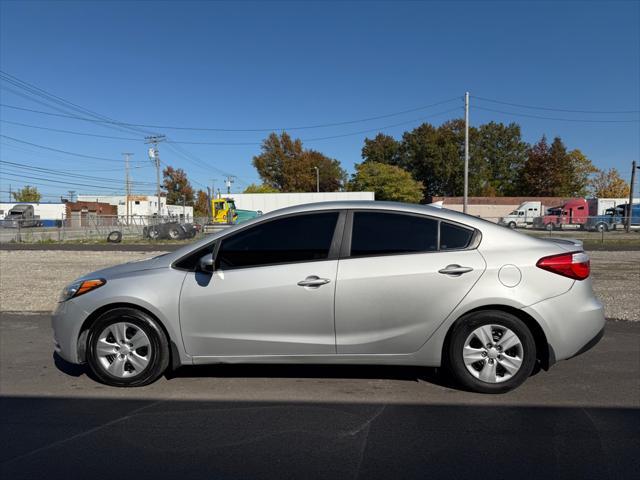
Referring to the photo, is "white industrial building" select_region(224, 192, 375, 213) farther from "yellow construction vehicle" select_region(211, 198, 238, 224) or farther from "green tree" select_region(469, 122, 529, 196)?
"green tree" select_region(469, 122, 529, 196)

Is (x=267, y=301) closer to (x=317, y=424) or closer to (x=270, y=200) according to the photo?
(x=317, y=424)

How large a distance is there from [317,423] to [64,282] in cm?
920

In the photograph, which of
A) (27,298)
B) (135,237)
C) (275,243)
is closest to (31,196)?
(135,237)

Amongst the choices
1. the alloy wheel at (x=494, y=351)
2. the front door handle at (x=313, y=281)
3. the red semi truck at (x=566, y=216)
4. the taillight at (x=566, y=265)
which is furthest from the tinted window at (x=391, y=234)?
the red semi truck at (x=566, y=216)

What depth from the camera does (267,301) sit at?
13.0 ft

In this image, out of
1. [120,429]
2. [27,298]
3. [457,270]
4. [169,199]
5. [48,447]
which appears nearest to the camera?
[48,447]

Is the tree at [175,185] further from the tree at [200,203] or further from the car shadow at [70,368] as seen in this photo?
the car shadow at [70,368]

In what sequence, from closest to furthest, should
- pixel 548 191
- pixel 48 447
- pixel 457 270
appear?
pixel 48 447 < pixel 457 270 < pixel 548 191

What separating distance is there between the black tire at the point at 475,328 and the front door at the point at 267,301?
1.04 m

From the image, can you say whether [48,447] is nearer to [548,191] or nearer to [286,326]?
[286,326]

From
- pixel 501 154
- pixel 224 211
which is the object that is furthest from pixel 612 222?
pixel 501 154

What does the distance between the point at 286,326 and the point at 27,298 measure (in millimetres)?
7012

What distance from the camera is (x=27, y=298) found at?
874cm

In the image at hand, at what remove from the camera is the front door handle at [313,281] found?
3.90m
